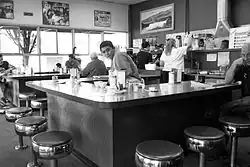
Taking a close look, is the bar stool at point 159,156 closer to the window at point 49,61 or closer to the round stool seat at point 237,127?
the round stool seat at point 237,127

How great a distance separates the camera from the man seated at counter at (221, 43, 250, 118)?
288 cm

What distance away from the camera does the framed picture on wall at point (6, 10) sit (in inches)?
280

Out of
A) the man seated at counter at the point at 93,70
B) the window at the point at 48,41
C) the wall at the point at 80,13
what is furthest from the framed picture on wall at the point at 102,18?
the man seated at counter at the point at 93,70

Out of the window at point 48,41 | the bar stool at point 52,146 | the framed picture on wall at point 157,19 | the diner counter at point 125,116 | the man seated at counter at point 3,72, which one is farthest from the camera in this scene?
the window at point 48,41

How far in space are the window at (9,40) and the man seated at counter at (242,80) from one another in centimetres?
663

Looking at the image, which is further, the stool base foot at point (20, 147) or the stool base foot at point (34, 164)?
the stool base foot at point (20, 147)

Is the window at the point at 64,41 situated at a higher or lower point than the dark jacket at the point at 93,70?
higher

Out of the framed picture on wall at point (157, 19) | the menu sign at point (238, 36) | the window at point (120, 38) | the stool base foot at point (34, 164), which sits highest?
the framed picture on wall at point (157, 19)

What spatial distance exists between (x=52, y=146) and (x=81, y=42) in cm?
704

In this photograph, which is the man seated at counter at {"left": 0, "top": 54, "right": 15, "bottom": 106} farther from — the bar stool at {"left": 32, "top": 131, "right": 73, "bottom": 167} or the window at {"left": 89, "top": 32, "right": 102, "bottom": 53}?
the bar stool at {"left": 32, "top": 131, "right": 73, "bottom": 167}

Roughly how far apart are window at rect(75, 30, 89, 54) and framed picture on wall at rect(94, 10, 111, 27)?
62cm

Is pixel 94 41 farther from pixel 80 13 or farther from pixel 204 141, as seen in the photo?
pixel 204 141

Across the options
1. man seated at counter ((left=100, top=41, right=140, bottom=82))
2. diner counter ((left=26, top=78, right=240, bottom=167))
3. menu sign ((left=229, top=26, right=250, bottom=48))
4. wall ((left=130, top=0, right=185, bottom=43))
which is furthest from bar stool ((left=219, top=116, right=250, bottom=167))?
wall ((left=130, top=0, right=185, bottom=43))

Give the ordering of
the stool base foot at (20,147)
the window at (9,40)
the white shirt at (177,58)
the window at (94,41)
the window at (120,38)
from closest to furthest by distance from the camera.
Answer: the stool base foot at (20,147) < the white shirt at (177,58) < the window at (9,40) < the window at (94,41) < the window at (120,38)
